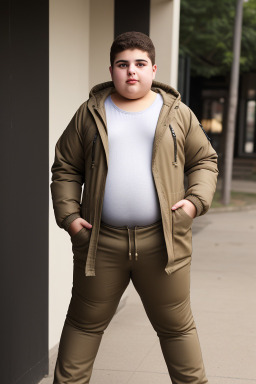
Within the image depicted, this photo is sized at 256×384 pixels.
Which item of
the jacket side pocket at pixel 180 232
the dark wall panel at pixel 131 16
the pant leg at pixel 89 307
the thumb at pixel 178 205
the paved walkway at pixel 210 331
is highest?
the dark wall panel at pixel 131 16

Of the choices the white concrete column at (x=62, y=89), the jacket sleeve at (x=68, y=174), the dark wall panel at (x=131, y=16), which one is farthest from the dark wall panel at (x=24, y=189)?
the dark wall panel at (x=131, y=16)

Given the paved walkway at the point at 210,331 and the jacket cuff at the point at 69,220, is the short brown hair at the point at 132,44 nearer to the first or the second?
the jacket cuff at the point at 69,220

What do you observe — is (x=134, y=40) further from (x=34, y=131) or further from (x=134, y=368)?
(x=134, y=368)

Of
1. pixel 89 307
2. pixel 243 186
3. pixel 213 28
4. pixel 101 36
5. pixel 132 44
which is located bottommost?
pixel 243 186

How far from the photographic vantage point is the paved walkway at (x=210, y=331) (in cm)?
427

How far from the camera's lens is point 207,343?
4867 millimetres

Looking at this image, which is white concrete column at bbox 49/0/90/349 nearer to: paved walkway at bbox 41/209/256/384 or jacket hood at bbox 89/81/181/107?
paved walkway at bbox 41/209/256/384

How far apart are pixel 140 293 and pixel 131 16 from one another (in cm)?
304

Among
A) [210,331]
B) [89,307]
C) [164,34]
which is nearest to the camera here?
[89,307]

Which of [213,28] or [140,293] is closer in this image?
[140,293]

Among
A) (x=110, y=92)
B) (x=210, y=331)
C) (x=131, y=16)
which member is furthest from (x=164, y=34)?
(x=110, y=92)

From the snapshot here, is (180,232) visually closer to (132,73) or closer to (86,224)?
(86,224)

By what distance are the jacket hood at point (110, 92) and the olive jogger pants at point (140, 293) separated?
557 mm

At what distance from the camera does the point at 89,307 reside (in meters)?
2.98
